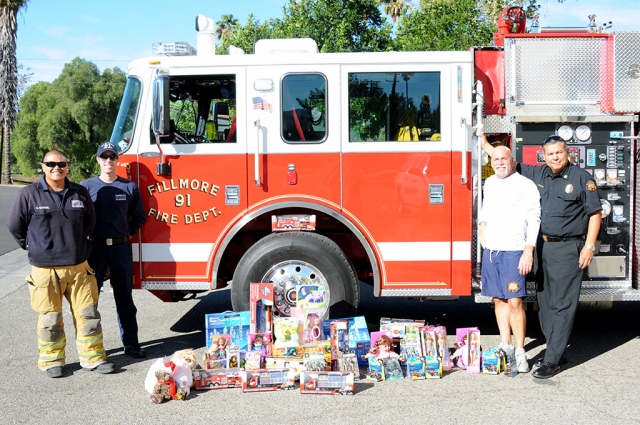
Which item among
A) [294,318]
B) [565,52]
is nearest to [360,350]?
[294,318]

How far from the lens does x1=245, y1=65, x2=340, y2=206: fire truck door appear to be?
5820mm

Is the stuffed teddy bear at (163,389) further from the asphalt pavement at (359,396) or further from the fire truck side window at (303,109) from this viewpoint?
the fire truck side window at (303,109)

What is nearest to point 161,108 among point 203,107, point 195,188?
point 203,107

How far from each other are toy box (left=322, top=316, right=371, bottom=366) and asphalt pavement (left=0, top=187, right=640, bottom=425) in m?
0.34

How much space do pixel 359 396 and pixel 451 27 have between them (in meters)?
9.32

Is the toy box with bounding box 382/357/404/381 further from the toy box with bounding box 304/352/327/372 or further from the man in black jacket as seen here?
the man in black jacket

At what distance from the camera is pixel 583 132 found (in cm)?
586

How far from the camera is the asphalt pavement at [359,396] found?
14.8ft

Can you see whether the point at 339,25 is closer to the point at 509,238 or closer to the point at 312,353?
the point at 509,238

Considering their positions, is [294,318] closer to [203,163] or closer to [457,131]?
[203,163]

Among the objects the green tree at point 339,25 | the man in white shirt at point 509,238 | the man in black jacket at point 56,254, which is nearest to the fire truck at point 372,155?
the man in white shirt at point 509,238

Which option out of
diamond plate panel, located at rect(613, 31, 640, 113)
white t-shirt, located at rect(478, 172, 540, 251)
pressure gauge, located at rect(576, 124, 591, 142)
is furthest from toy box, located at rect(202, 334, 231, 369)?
diamond plate panel, located at rect(613, 31, 640, 113)

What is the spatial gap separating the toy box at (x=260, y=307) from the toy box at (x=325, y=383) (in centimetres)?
70

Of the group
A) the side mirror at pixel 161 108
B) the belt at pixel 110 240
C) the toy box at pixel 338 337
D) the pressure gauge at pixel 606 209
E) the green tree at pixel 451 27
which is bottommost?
the toy box at pixel 338 337
